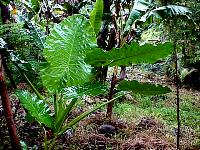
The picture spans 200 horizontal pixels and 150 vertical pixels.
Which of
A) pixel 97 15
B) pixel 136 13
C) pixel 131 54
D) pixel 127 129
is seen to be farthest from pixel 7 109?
pixel 136 13

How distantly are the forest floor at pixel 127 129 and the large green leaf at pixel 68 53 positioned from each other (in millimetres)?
884

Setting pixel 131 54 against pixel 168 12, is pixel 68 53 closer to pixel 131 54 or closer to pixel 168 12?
pixel 131 54

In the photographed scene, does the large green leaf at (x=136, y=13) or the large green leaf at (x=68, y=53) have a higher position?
the large green leaf at (x=136, y=13)

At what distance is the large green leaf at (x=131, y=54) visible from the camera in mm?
2119

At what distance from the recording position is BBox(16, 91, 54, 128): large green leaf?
7.88ft

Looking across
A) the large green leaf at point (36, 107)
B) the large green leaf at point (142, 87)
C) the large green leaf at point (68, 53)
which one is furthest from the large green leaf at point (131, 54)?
the large green leaf at point (36, 107)

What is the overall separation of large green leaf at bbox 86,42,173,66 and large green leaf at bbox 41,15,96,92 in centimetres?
10

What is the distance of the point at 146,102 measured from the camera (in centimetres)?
555

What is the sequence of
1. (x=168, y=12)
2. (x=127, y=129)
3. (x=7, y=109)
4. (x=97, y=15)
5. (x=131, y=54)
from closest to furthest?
(x=131, y=54) < (x=7, y=109) < (x=97, y=15) < (x=168, y=12) < (x=127, y=129)

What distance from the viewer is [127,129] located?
12.4 feet

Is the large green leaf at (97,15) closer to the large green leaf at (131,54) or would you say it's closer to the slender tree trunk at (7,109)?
the large green leaf at (131,54)

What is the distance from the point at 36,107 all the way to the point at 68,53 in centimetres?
56

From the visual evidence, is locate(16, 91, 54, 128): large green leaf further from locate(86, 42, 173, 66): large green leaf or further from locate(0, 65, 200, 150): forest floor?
locate(86, 42, 173, 66): large green leaf

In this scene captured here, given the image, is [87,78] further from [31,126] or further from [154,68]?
[154,68]
